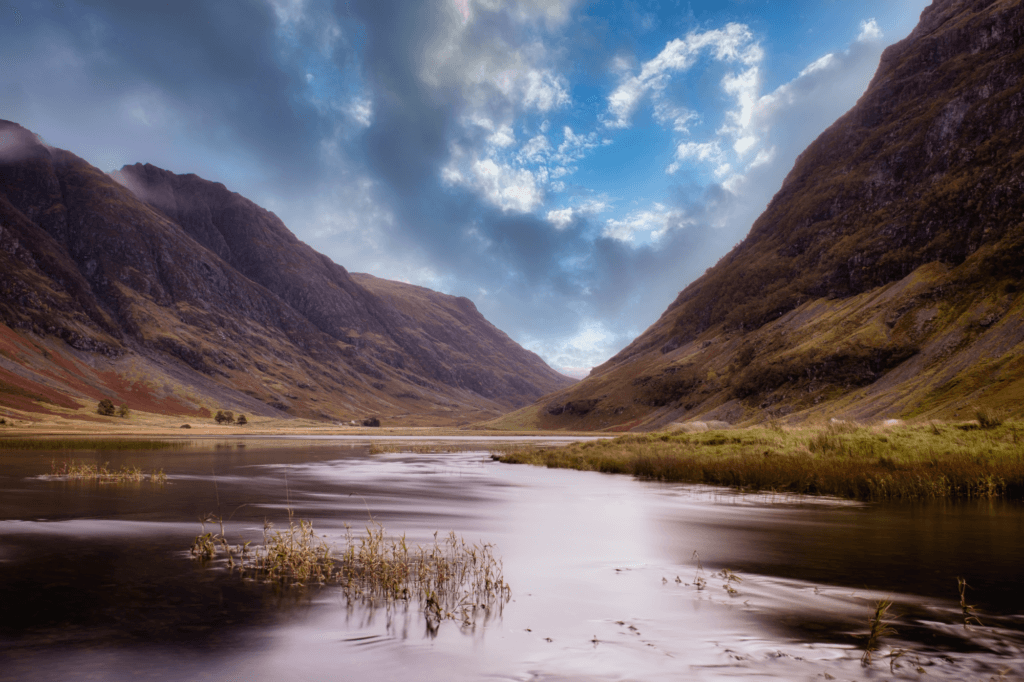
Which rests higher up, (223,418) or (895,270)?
(895,270)

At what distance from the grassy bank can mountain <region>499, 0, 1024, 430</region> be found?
31.1 m

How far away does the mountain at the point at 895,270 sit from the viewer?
88.3 meters

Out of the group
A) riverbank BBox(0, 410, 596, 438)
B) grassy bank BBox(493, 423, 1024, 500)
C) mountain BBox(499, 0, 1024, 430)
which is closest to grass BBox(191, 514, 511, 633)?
grassy bank BBox(493, 423, 1024, 500)

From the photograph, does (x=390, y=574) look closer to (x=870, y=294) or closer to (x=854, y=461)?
(x=854, y=461)

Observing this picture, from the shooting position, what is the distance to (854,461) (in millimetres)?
31516

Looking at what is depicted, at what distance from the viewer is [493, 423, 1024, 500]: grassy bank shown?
27.7m

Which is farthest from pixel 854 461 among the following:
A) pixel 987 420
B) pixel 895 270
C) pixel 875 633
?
pixel 895 270

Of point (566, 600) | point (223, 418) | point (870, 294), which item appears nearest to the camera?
point (566, 600)

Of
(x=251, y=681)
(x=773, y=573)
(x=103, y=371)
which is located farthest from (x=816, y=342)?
(x=103, y=371)

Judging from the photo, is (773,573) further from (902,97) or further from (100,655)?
(902,97)

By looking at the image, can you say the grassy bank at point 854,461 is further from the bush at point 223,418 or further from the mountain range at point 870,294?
the bush at point 223,418

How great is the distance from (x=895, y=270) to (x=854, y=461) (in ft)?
376

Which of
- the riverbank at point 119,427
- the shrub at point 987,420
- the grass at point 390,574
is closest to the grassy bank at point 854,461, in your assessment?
the shrub at point 987,420

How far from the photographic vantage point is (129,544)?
17.6 meters
